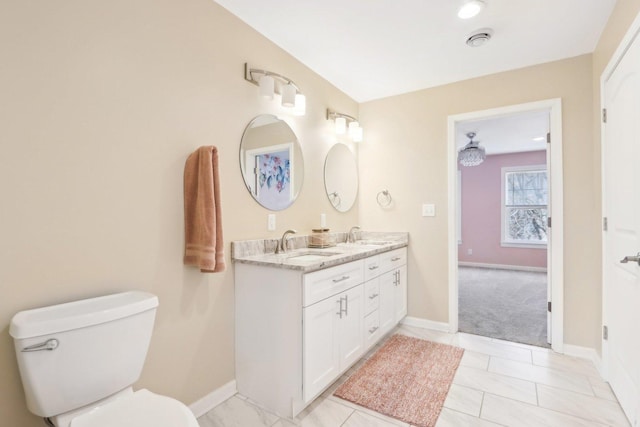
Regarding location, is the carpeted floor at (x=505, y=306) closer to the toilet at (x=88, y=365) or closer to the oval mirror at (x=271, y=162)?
the oval mirror at (x=271, y=162)

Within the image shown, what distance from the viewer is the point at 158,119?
1604 millimetres

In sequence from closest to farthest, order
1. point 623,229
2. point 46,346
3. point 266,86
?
point 46,346 < point 623,229 < point 266,86

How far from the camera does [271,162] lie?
230cm

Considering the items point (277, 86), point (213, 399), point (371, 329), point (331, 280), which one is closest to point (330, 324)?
point (331, 280)

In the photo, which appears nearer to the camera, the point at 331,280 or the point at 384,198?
the point at 331,280

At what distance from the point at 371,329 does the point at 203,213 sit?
5.04ft

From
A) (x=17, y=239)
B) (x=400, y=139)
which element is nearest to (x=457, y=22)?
(x=400, y=139)

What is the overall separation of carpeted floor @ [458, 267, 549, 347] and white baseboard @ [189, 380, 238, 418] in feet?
7.17

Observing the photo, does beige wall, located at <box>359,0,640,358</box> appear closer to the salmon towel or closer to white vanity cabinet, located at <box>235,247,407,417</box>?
white vanity cabinet, located at <box>235,247,407,417</box>

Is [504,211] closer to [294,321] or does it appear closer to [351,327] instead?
[351,327]

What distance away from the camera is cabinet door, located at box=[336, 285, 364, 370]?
203cm

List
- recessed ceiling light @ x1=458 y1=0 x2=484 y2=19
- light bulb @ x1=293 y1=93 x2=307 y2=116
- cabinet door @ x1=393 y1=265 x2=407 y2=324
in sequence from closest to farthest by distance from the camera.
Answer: recessed ceiling light @ x1=458 y1=0 x2=484 y2=19 < light bulb @ x1=293 y1=93 x2=307 y2=116 < cabinet door @ x1=393 y1=265 x2=407 y2=324

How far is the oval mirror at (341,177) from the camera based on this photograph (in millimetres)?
2998

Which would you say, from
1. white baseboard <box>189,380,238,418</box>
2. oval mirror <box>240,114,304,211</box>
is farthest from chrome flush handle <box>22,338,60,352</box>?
oval mirror <box>240,114,304,211</box>
